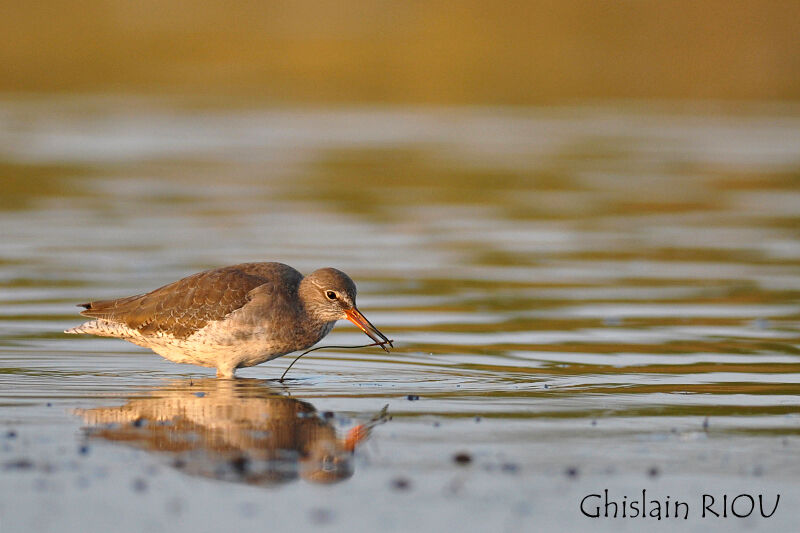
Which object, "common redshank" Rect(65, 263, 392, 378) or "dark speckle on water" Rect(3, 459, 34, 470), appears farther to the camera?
"common redshank" Rect(65, 263, 392, 378)

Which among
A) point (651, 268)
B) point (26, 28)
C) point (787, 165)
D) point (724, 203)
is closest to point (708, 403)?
point (651, 268)

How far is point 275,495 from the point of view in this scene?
881 cm

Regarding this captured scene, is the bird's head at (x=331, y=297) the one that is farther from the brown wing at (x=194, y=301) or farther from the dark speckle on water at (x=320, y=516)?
the dark speckle on water at (x=320, y=516)

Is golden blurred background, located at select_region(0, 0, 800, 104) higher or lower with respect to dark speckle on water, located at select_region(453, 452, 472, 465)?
higher

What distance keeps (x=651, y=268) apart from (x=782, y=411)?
825cm

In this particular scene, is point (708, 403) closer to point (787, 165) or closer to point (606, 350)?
point (606, 350)

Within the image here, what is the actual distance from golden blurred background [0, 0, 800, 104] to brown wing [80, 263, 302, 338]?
3494 cm

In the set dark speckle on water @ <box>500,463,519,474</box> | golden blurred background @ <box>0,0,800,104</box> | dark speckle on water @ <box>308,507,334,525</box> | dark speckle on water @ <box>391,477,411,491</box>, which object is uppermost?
golden blurred background @ <box>0,0,800,104</box>

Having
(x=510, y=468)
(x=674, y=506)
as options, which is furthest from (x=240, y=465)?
(x=674, y=506)

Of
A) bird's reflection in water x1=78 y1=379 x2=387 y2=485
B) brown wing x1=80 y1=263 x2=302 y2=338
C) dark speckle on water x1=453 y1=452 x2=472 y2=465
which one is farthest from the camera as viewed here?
brown wing x1=80 y1=263 x2=302 y2=338

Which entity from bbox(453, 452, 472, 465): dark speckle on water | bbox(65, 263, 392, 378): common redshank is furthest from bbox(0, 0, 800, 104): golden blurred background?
bbox(453, 452, 472, 465): dark speckle on water

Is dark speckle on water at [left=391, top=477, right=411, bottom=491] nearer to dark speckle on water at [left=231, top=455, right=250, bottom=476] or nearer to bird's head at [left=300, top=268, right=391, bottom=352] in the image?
dark speckle on water at [left=231, top=455, right=250, bottom=476]

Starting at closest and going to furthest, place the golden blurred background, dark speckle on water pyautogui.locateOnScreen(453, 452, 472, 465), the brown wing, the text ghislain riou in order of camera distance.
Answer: the text ghislain riou
dark speckle on water pyautogui.locateOnScreen(453, 452, 472, 465)
the brown wing
the golden blurred background

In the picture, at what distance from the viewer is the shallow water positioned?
9.00 meters
